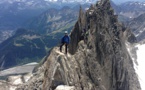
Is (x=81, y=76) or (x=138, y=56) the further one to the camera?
(x=138, y=56)

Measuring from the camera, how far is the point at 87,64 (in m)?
50.7

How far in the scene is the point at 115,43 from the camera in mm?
78562

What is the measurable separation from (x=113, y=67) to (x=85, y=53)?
16.5m

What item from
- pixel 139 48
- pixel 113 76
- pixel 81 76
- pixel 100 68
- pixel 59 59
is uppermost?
pixel 59 59

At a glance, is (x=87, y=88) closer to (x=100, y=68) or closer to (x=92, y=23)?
(x=100, y=68)

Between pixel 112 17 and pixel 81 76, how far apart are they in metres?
59.8

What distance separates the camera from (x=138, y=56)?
145125mm

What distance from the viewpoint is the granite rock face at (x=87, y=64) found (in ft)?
130

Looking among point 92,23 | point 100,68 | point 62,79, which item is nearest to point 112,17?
point 92,23

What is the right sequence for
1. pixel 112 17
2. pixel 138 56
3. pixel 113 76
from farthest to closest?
pixel 138 56
pixel 112 17
pixel 113 76

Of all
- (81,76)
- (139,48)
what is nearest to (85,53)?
(81,76)

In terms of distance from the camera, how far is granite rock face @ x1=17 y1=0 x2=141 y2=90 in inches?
1564

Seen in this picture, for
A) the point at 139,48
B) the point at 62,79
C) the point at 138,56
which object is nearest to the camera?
the point at 62,79

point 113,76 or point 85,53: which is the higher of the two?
point 85,53
